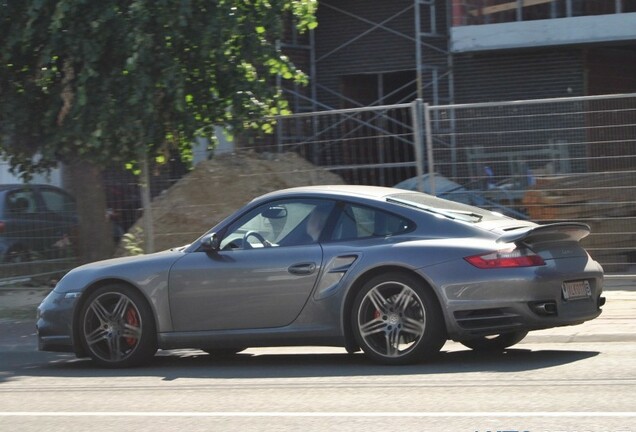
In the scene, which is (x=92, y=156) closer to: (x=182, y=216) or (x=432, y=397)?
(x=182, y=216)

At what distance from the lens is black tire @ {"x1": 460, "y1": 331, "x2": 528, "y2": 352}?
8.95m

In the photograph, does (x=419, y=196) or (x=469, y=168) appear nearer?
(x=419, y=196)

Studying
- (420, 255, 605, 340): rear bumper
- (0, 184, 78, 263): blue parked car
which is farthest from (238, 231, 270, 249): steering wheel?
(0, 184, 78, 263): blue parked car

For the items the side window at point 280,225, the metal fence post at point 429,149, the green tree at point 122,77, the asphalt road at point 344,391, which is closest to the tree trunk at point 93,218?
the green tree at point 122,77

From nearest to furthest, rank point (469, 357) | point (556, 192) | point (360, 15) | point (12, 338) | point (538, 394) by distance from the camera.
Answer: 1. point (538, 394)
2. point (469, 357)
3. point (12, 338)
4. point (556, 192)
5. point (360, 15)

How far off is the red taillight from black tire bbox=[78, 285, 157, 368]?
2849 mm

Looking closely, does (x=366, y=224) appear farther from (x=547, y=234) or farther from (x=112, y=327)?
(x=112, y=327)

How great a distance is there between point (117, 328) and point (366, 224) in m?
2.37

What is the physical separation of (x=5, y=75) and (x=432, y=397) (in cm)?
802

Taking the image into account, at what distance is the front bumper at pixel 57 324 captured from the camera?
365 inches

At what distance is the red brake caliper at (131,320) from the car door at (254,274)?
0.38 meters

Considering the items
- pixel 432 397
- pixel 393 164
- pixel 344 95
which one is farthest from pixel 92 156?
pixel 344 95

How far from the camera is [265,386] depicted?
Result: 782cm

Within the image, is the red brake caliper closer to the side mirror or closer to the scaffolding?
the side mirror
